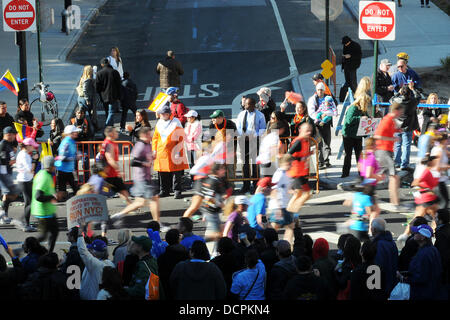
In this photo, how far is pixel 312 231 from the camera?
47.2 feet

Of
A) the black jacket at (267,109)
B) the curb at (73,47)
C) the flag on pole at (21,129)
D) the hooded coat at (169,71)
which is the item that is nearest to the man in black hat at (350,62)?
the hooded coat at (169,71)

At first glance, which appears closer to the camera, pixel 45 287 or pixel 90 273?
pixel 45 287

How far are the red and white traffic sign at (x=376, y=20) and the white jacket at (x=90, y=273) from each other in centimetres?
947

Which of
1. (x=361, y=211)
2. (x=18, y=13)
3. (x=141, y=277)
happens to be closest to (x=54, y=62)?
(x=18, y=13)

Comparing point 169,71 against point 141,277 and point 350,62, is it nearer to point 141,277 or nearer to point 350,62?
point 350,62

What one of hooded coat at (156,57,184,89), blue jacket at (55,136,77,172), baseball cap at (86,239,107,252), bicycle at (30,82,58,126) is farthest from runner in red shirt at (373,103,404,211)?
bicycle at (30,82,58,126)

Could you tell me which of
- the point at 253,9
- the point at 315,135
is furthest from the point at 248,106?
the point at 253,9

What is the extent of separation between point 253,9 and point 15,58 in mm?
11782

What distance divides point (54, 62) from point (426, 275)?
68.6 feet

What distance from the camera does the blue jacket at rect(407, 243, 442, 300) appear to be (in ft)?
31.7

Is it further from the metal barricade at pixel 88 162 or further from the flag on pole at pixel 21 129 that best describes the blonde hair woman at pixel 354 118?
the flag on pole at pixel 21 129

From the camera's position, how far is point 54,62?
93.1ft

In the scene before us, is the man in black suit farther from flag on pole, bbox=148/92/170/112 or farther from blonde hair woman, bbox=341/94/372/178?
blonde hair woman, bbox=341/94/372/178

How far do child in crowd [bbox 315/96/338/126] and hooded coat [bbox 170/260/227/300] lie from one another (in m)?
9.35
